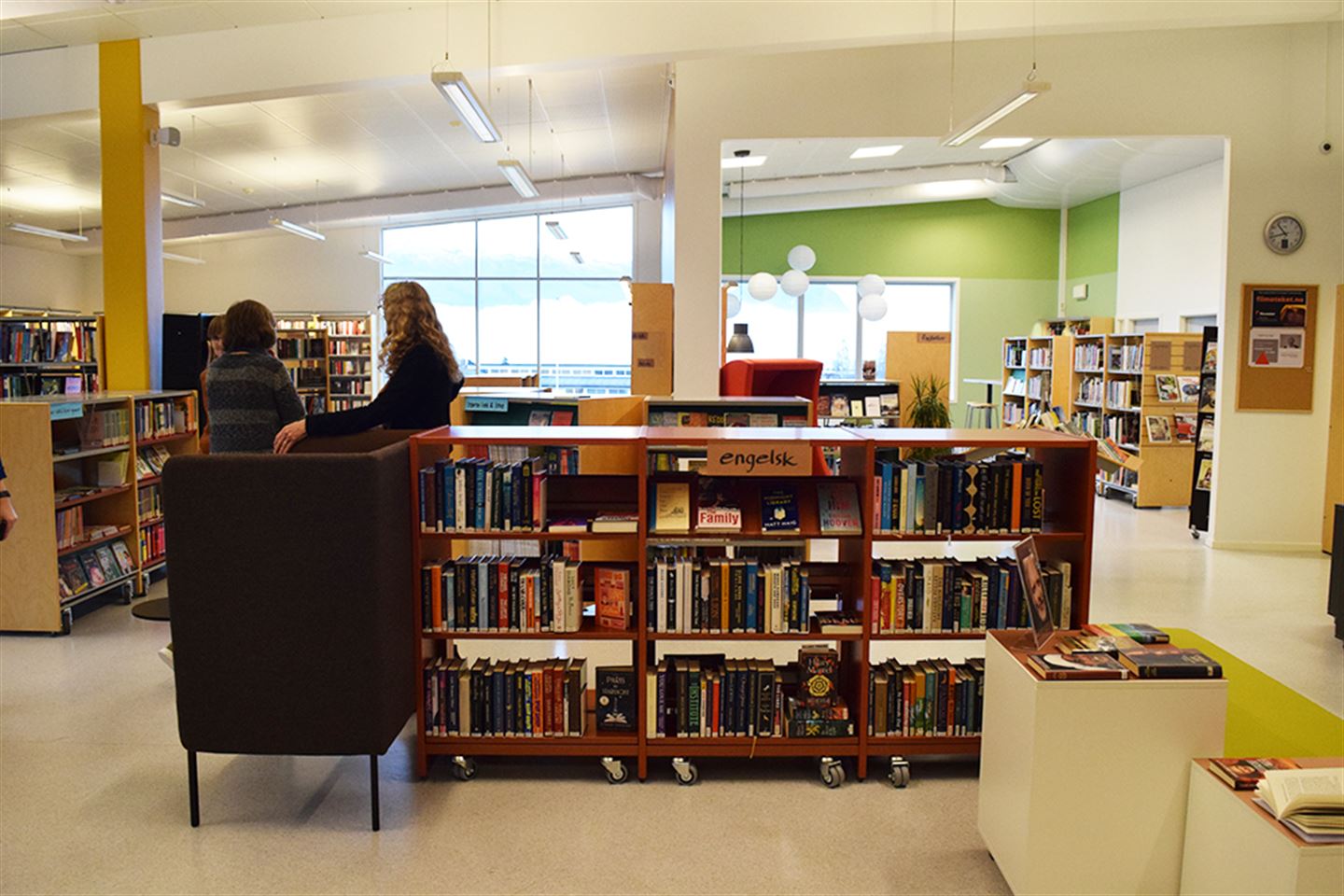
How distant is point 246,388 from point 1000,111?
4.94 meters

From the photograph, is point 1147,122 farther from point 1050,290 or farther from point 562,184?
point 562,184

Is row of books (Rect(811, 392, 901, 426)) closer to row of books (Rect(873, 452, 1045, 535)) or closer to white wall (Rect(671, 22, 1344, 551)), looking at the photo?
white wall (Rect(671, 22, 1344, 551))

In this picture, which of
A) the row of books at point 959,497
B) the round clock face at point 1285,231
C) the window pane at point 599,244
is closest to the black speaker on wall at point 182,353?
the row of books at point 959,497

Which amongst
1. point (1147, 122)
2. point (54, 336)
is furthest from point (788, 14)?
point (54, 336)

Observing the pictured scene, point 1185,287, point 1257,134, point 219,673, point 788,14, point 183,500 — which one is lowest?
point 219,673

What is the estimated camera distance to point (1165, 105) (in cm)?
761

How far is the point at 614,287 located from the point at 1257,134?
1131cm

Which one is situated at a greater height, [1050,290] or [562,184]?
[562,184]

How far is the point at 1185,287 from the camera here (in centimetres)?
1141

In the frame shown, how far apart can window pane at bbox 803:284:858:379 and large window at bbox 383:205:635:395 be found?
11.1ft

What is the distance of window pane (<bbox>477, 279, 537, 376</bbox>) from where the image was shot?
1739 cm


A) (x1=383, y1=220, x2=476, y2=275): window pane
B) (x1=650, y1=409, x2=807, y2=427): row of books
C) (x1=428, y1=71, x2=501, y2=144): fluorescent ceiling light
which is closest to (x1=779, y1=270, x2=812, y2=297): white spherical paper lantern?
(x1=383, y1=220, x2=476, y2=275): window pane

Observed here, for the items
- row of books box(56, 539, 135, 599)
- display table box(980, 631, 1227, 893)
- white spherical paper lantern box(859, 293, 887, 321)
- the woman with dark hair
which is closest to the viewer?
display table box(980, 631, 1227, 893)

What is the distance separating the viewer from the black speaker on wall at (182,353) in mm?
7773
